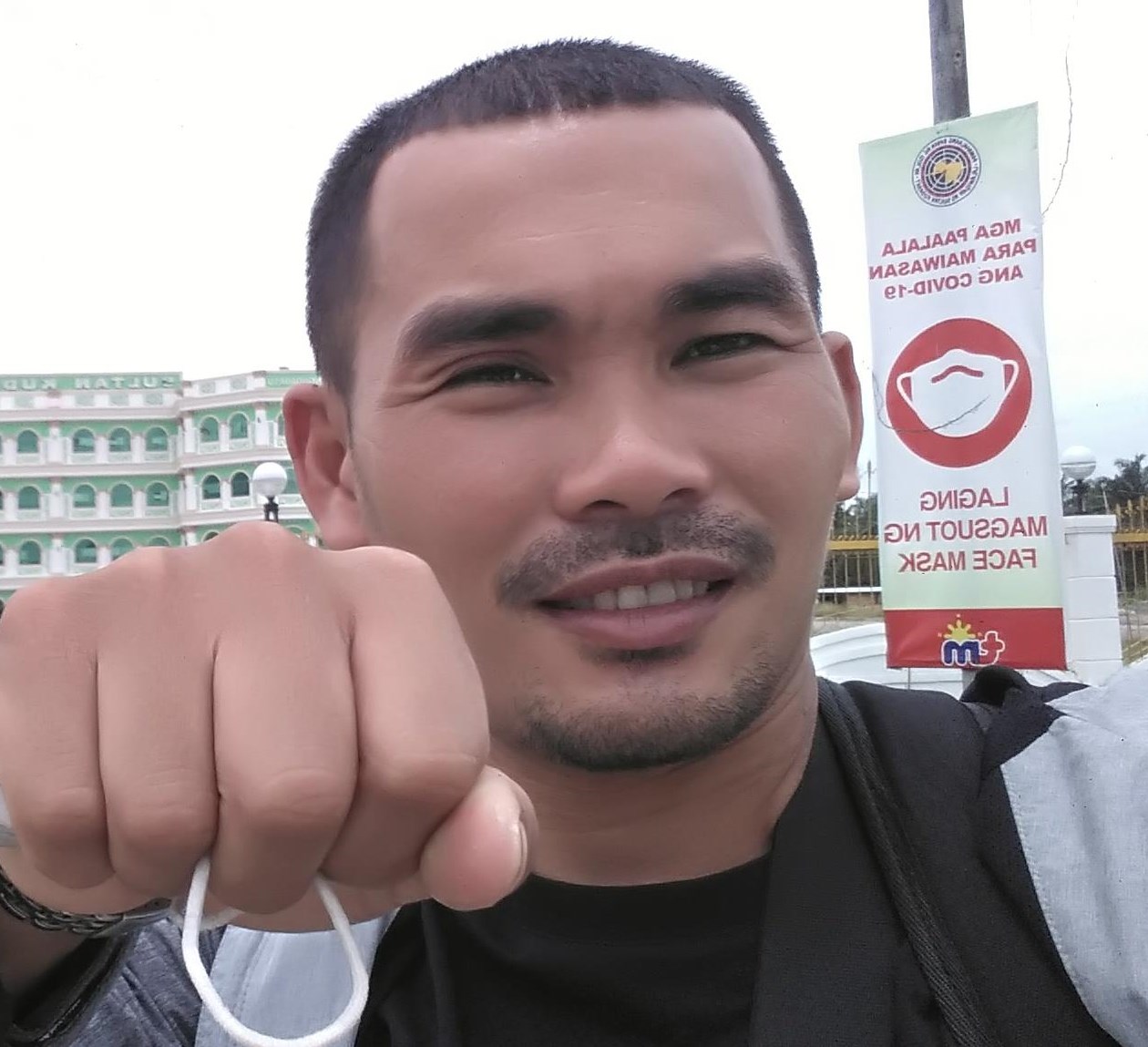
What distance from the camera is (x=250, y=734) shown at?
1.71 ft

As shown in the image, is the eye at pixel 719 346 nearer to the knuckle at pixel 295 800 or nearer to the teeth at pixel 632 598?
the teeth at pixel 632 598

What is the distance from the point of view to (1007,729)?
3.32 feet

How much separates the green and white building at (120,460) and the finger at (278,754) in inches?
1107

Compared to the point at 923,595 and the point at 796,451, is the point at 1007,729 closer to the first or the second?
the point at 796,451

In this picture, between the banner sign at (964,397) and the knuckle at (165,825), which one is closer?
the knuckle at (165,825)

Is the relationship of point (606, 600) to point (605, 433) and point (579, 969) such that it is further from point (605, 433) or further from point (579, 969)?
point (579, 969)

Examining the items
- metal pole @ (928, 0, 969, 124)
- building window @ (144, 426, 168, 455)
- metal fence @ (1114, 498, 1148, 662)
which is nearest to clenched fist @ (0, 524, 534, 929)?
metal pole @ (928, 0, 969, 124)

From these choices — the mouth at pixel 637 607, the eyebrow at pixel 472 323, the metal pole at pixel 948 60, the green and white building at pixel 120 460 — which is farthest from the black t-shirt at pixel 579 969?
the green and white building at pixel 120 460

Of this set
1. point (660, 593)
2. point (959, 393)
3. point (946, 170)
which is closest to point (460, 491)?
point (660, 593)

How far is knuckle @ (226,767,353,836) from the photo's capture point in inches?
19.7

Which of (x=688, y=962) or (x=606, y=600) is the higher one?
(x=606, y=600)

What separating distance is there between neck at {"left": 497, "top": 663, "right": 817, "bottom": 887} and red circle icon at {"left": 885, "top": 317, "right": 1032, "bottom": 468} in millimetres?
2662

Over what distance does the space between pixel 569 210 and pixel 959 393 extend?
2770 mm

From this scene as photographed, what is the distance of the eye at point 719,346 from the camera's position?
1.04 meters
